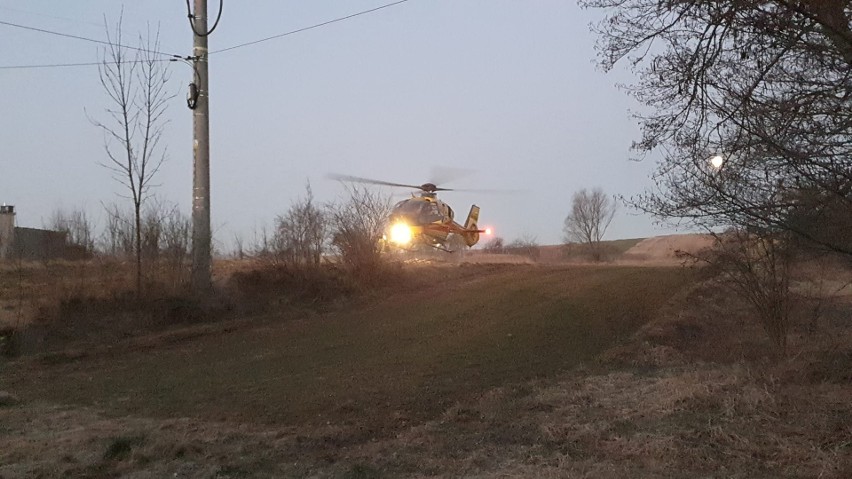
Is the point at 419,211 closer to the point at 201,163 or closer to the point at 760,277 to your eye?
the point at 201,163

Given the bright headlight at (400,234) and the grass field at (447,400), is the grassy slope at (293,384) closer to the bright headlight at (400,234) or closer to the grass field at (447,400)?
the grass field at (447,400)

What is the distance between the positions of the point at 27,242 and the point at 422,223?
16.8 m

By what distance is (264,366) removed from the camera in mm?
11320

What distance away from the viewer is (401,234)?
92.2 ft

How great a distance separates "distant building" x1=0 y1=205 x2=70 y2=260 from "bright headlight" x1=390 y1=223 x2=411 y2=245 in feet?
37.1

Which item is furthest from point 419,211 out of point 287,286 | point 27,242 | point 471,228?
point 27,242

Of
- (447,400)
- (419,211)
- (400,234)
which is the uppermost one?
(419,211)

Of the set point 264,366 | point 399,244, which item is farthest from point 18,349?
point 399,244

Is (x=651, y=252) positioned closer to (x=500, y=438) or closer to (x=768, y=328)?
(x=768, y=328)

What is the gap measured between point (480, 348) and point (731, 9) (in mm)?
7869

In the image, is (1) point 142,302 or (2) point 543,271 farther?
(2) point 543,271

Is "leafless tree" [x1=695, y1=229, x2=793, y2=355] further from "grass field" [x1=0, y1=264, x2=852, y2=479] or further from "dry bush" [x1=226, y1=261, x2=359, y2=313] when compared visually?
"dry bush" [x1=226, y1=261, x2=359, y2=313]

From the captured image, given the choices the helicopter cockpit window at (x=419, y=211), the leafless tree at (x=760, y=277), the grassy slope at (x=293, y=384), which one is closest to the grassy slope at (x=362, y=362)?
the grassy slope at (x=293, y=384)

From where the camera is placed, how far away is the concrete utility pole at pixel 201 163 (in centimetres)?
1728
